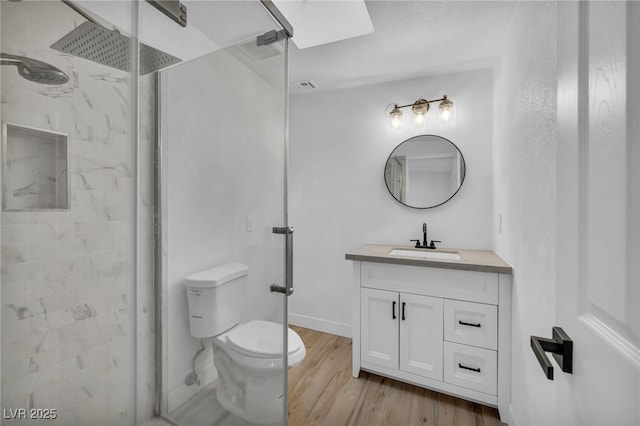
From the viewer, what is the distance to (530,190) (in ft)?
4.29

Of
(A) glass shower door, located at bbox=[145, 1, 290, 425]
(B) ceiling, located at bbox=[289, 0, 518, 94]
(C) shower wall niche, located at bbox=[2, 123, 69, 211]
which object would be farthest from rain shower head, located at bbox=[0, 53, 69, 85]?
(B) ceiling, located at bbox=[289, 0, 518, 94]

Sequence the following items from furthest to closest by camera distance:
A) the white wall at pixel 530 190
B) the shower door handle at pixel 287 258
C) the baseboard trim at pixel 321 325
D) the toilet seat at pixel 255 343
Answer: the baseboard trim at pixel 321 325, the shower door handle at pixel 287 258, the toilet seat at pixel 255 343, the white wall at pixel 530 190

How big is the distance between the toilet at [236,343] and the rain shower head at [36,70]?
0.78 m

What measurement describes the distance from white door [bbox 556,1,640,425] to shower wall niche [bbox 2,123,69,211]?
4.08ft

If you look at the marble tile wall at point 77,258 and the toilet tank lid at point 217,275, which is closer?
the marble tile wall at point 77,258

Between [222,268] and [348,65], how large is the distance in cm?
190

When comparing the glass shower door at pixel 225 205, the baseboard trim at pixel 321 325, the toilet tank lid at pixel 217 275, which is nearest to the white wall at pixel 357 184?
the baseboard trim at pixel 321 325

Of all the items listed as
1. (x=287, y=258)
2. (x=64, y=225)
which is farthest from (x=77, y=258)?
(x=287, y=258)

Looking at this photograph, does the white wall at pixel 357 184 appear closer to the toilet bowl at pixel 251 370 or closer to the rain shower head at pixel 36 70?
the toilet bowl at pixel 251 370

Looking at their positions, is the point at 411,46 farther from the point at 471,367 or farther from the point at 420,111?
the point at 471,367

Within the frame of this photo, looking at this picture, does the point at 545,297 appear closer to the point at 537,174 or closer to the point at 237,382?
the point at 537,174

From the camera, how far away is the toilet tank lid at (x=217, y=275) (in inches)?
46.9

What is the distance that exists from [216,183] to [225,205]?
0.10 meters

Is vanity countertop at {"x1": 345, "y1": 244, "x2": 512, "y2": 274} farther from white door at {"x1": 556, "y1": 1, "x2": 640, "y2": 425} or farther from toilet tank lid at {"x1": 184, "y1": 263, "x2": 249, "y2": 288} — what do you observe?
white door at {"x1": 556, "y1": 1, "x2": 640, "y2": 425}
